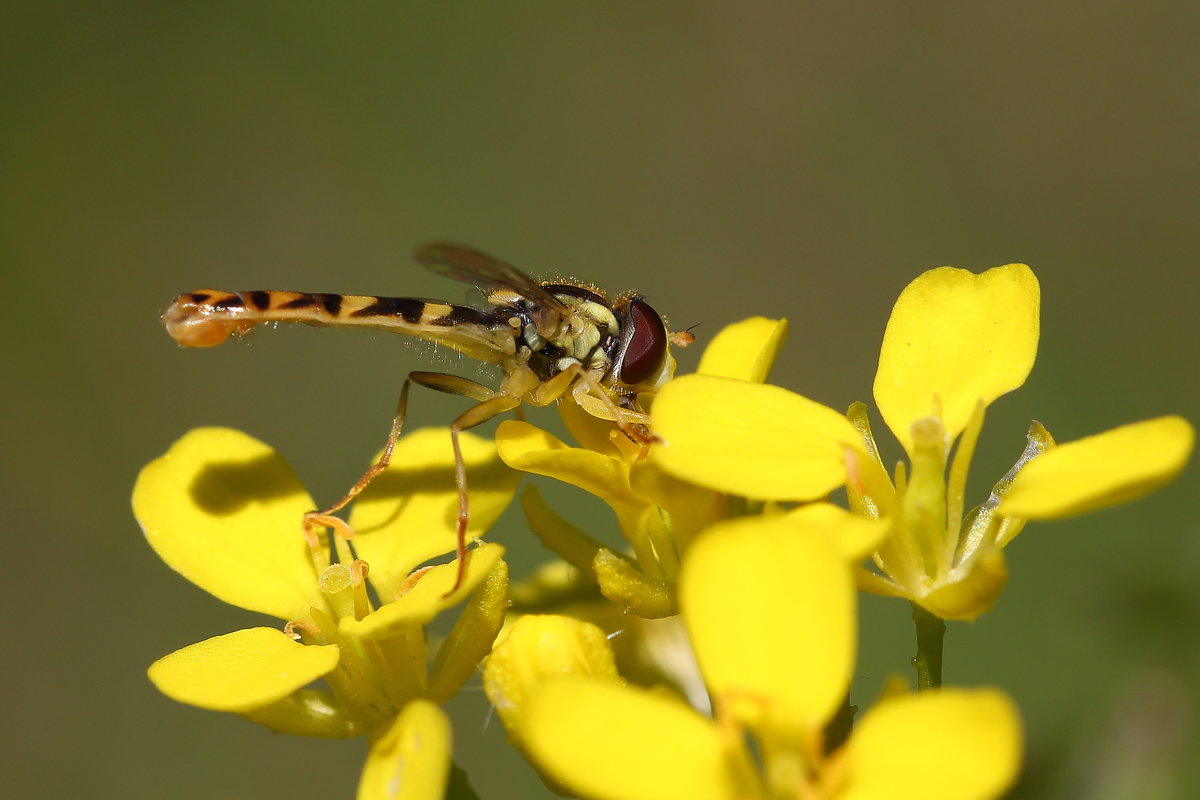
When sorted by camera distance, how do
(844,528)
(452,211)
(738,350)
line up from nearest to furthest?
(844,528)
(738,350)
(452,211)

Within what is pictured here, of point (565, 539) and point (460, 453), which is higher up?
point (460, 453)

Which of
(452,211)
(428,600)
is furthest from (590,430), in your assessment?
(452,211)

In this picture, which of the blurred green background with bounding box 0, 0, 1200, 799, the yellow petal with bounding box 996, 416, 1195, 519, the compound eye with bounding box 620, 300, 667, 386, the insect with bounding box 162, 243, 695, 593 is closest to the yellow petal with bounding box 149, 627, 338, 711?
the insect with bounding box 162, 243, 695, 593

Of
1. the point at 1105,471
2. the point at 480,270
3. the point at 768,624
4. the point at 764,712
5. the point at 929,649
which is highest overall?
the point at 480,270

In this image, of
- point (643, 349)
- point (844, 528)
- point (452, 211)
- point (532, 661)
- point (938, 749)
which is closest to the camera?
point (938, 749)

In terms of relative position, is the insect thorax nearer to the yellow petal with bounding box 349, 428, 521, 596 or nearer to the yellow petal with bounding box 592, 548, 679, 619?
the yellow petal with bounding box 349, 428, 521, 596

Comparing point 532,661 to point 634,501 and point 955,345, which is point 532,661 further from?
point 955,345
